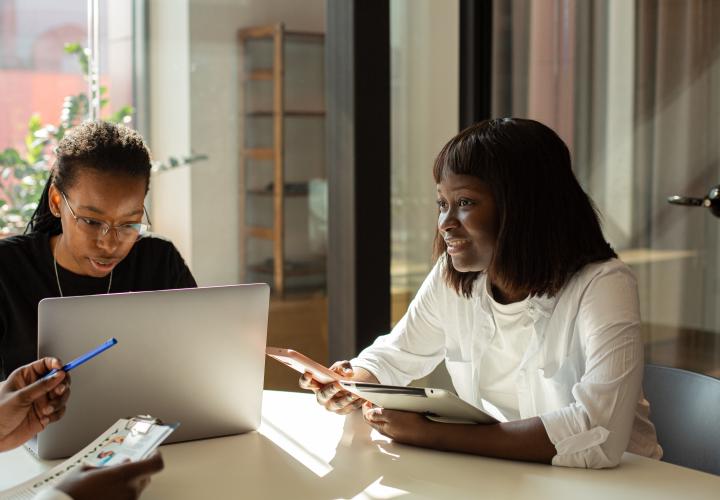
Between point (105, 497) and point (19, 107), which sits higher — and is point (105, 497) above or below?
below

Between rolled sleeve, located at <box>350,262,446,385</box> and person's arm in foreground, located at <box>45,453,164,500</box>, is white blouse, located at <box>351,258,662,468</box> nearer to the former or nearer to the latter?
rolled sleeve, located at <box>350,262,446,385</box>

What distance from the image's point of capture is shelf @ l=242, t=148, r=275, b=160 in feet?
9.97

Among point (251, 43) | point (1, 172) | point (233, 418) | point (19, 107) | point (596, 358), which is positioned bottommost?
point (233, 418)

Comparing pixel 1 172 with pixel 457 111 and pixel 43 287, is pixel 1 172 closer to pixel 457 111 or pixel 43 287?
pixel 43 287

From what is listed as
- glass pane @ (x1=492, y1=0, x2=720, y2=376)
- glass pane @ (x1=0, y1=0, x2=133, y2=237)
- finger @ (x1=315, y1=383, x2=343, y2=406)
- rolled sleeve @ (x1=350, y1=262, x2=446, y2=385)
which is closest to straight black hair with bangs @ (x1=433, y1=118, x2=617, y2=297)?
rolled sleeve @ (x1=350, y1=262, x2=446, y2=385)

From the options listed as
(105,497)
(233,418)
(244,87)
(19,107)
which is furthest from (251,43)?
(105,497)

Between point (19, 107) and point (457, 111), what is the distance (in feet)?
5.05

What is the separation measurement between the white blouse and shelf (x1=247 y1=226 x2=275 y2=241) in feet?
3.51

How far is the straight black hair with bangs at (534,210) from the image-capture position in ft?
5.82

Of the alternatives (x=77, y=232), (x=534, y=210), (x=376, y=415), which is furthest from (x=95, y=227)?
(x=534, y=210)

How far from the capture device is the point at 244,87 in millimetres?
3014

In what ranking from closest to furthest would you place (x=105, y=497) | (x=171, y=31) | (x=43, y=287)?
(x=105, y=497) → (x=43, y=287) → (x=171, y=31)

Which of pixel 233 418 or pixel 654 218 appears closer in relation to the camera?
pixel 233 418

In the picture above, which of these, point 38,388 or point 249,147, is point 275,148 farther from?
point 38,388
